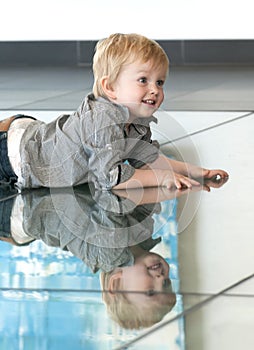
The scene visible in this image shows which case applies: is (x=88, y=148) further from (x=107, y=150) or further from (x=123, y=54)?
(x=123, y=54)

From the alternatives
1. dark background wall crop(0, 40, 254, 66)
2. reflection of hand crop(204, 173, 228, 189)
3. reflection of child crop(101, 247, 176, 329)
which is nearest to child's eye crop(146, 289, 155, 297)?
reflection of child crop(101, 247, 176, 329)

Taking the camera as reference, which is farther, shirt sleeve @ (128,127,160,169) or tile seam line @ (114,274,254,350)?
shirt sleeve @ (128,127,160,169)

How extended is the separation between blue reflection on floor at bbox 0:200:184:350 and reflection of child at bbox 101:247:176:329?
0.01 meters

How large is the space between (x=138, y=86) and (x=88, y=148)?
5.8 inches

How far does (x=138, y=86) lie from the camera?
1692mm

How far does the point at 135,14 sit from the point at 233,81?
0.35m

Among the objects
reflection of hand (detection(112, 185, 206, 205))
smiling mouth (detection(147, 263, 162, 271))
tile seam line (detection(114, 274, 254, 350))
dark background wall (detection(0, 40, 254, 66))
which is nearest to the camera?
tile seam line (detection(114, 274, 254, 350))

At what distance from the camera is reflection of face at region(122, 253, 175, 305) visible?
1183mm

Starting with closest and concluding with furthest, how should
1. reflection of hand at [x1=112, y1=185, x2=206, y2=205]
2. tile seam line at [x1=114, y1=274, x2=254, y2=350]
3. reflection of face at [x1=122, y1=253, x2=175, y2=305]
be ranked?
1. tile seam line at [x1=114, y1=274, x2=254, y2=350]
2. reflection of face at [x1=122, y1=253, x2=175, y2=305]
3. reflection of hand at [x1=112, y1=185, x2=206, y2=205]

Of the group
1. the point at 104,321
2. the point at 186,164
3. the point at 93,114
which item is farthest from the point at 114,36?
the point at 104,321

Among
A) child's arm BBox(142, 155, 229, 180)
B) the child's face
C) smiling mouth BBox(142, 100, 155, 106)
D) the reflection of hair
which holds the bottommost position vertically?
the reflection of hair

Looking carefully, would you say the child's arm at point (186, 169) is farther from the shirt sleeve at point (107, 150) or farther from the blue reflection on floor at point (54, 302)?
the blue reflection on floor at point (54, 302)

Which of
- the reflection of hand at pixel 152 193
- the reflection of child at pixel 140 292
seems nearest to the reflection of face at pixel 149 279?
the reflection of child at pixel 140 292

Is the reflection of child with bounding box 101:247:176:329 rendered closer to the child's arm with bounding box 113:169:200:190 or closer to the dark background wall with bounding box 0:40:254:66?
the child's arm with bounding box 113:169:200:190
